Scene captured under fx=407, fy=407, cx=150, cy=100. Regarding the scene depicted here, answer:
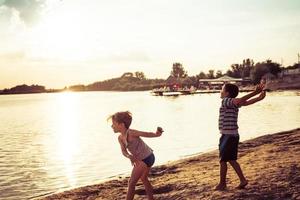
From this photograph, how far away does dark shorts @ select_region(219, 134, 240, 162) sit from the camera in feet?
22.3

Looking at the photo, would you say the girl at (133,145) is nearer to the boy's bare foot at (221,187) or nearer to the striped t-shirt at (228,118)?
the striped t-shirt at (228,118)

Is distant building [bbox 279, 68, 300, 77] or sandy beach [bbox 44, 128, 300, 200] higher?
distant building [bbox 279, 68, 300, 77]

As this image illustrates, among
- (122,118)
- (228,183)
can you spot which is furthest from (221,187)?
(122,118)

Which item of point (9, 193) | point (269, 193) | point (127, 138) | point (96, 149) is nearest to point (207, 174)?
point (269, 193)

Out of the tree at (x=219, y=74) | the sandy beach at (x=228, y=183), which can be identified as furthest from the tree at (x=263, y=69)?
the sandy beach at (x=228, y=183)

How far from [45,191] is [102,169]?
3433mm

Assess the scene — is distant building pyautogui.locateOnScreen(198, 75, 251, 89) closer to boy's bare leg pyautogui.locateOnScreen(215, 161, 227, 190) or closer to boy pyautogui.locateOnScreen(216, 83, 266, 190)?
boy's bare leg pyautogui.locateOnScreen(215, 161, 227, 190)

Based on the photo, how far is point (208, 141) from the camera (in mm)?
21672

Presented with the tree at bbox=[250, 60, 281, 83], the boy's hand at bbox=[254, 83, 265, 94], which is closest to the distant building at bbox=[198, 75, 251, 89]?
the tree at bbox=[250, 60, 281, 83]

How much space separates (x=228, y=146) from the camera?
6855 millimetres

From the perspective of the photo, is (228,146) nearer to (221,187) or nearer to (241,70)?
(221,187)

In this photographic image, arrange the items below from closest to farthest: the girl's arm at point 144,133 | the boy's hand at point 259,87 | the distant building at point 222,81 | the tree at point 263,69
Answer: the girl's arm at point 144,133, the boy's hand at point 259,87, the distant building at point 222,81, the tree at point 263,69

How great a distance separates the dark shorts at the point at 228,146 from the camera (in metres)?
6.80

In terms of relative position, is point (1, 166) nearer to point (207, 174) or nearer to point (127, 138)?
point (207, 174)
